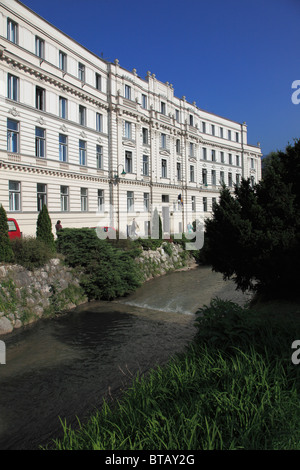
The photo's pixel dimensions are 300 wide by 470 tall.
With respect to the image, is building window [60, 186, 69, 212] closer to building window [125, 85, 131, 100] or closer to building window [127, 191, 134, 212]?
building window [127, 191, 134, 212]

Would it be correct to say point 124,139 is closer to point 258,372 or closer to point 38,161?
point 38,161

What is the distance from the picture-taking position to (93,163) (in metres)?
33.0

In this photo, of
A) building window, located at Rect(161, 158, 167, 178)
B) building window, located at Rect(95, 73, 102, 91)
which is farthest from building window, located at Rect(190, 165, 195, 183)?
building window, located at Rect(95, 73, 102, 91)

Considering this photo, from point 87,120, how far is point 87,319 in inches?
884

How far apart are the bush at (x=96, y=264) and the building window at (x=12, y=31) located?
14968mm

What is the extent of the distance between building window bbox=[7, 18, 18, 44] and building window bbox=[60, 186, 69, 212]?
38.1 feet

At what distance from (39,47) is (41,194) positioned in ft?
38.6

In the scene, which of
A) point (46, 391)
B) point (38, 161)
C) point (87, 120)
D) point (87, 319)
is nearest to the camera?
point (46, 391)

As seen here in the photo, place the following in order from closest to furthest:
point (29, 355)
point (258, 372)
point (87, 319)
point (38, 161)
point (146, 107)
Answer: point (258, 372)
point (29, 355)
point (87, 319)
point (38, 161)
point (146, 107)

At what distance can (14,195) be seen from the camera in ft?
81.0

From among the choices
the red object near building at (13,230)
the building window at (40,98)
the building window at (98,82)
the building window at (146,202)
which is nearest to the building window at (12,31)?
the building window at (40,98)

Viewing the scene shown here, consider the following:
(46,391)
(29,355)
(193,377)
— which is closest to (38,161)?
(29,355)

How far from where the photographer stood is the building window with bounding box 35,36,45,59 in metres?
26.1

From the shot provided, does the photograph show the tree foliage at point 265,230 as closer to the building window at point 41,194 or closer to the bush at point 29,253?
the bush at point 29,253
